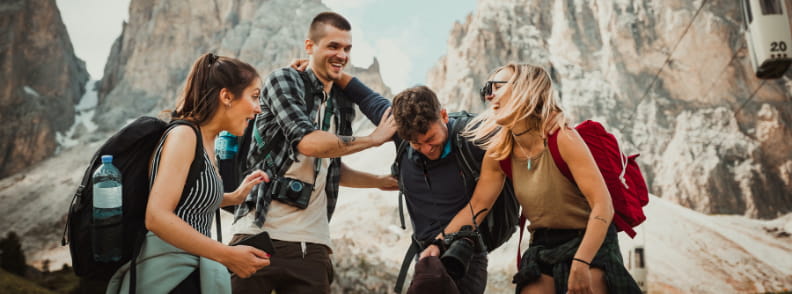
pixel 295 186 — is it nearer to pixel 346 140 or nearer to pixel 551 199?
pixel 346 140

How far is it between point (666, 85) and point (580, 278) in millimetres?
36690

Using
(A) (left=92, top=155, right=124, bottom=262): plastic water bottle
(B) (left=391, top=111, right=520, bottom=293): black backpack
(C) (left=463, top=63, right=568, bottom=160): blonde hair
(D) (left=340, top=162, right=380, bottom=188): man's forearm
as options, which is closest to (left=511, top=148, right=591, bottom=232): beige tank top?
(C) (left=463, top=63, right=568, bottom=160): blonde hair

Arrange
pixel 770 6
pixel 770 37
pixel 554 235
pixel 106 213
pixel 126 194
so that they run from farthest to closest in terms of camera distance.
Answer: pixel 770 6 → pixel 770 37 → pixel 554 235 → pixel 126 194 → pixel 106 213

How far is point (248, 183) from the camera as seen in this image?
296 cm

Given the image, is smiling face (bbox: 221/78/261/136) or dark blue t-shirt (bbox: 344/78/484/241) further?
dark blue t-shirt (bbox: 344/78/484/241)

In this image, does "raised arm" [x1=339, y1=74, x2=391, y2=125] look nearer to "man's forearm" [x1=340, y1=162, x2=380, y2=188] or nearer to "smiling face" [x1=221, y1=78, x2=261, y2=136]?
"man's forearm" [x1=340, y1=162, x2=380, y2=188]

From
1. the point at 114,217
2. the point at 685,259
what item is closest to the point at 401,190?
the point at 114,217

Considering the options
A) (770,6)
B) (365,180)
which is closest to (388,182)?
(365,180)

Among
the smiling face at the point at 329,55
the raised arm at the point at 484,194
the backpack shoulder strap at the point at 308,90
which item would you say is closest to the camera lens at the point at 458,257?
the raised arm at the point at 484,194

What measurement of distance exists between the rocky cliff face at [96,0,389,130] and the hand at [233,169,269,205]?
57788 millimetres

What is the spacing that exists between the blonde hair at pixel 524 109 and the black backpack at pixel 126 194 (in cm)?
146

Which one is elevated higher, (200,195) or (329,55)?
(329,55)

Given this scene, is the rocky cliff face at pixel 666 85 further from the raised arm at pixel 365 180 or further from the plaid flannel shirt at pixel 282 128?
the plaid flannel shirt at pixel 282 128

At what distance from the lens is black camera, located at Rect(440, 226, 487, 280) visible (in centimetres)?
267
